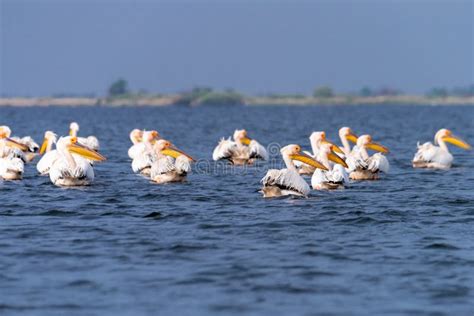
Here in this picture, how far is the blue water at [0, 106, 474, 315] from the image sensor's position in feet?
26.9

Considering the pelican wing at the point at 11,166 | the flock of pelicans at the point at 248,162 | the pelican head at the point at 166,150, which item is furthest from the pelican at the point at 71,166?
the pelican head at the point at 166,150

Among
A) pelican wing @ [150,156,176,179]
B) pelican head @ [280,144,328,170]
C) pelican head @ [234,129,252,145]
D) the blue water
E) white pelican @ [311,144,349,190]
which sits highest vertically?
pelican head @ [234,129,252,145]

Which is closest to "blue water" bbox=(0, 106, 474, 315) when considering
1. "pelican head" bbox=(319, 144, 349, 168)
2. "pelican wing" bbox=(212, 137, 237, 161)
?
"pelican head" bbox=(319, 144, 349, 168)

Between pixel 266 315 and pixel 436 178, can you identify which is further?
pixel 436 178

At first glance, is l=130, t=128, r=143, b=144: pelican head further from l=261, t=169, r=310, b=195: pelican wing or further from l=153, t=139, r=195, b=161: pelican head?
l=261, t=169, r=310, b=195: pelican wing

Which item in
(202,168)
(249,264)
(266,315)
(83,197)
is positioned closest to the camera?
(266,315)

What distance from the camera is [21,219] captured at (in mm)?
12484

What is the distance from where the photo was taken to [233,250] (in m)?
10.3

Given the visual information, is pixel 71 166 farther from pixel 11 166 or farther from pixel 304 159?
pixel 304 159

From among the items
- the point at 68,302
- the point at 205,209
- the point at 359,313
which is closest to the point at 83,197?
the point at 205,209

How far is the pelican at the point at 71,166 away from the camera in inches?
619

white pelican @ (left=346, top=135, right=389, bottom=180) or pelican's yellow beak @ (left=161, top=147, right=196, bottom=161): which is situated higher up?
pelican's yellow beak @ (left=161, top=147, right=196, bottom=161)

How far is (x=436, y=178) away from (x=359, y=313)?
10521 millimetres

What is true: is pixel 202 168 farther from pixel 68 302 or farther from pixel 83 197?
pixel 68 302
